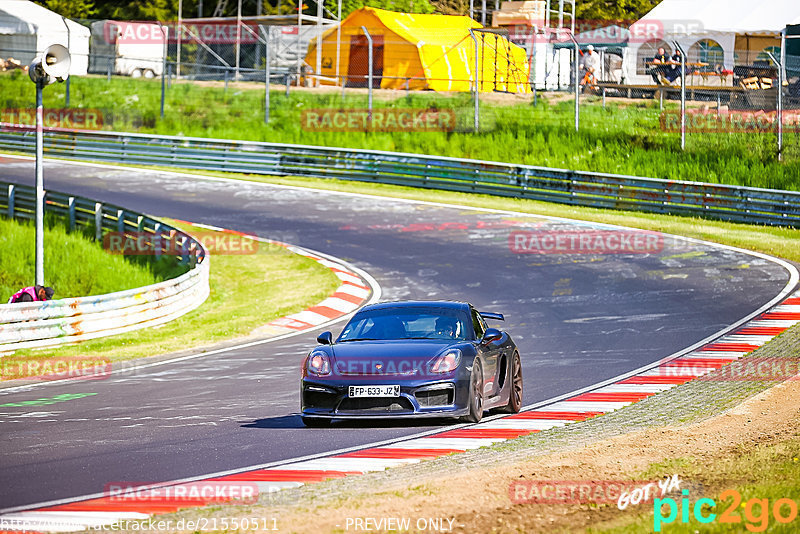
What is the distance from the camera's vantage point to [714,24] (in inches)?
1599

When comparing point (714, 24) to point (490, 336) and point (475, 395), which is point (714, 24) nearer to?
point (490, 336)

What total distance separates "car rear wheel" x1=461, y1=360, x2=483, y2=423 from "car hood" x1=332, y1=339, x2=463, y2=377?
32cm

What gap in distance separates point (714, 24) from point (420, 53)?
40.1 feet

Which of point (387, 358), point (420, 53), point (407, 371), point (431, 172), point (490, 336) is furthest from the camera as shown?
point (420, 53)

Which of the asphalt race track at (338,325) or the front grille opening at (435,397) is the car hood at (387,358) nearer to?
the front grille opening at (435,397)

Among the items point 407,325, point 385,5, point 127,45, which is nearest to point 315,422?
point 407,325

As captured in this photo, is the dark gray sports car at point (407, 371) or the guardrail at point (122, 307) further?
the guardrail at point (122, 307)

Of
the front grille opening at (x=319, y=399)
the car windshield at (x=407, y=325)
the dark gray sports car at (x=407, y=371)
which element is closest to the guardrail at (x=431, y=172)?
the car windshield at (x=407, y=325)

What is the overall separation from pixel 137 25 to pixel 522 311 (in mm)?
45387

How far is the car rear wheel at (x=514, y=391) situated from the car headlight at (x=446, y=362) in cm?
142

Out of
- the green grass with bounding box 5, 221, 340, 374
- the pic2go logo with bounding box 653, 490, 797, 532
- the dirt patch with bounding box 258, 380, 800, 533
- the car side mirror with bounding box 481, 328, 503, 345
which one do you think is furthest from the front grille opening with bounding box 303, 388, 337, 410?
the green grass with bounding box 5, 221, 340, 374

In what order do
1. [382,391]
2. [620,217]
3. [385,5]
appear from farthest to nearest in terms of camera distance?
[385,5] → [620,217] → [382,391]

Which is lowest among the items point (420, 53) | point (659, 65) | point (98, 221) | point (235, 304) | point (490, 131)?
point (235, 304)

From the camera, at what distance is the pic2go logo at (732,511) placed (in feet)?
22.1
